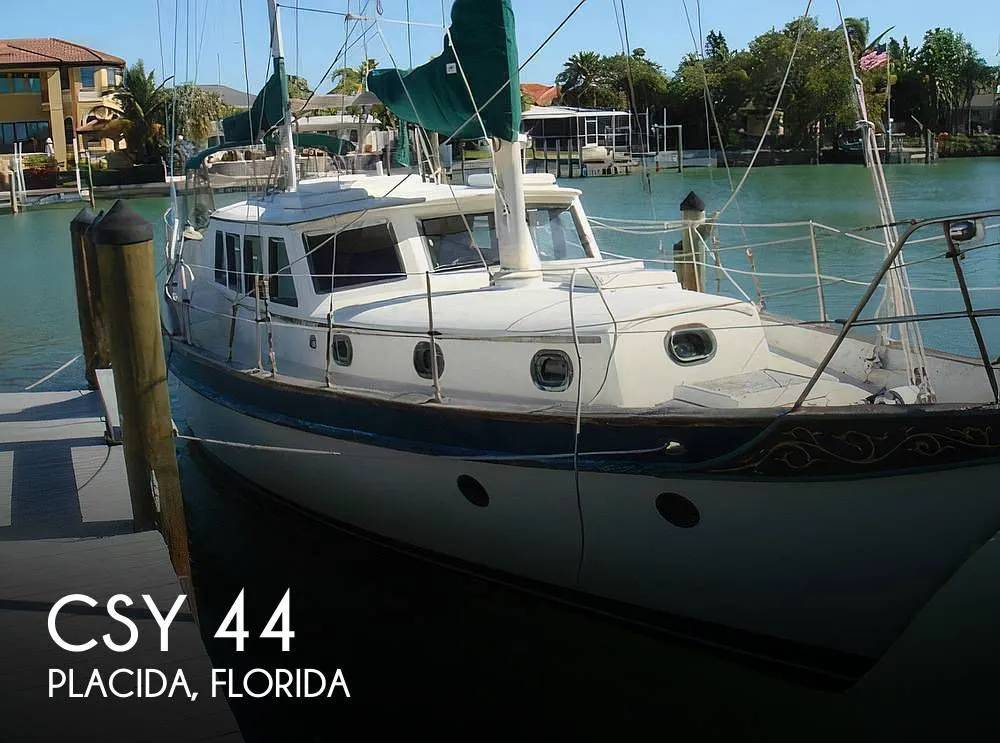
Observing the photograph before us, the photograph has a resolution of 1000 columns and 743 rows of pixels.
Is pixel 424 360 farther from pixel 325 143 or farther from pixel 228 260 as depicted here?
pixel 325 143

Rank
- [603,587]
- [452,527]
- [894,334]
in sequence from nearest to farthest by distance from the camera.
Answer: [603,587] < [452,527] < [894,334]

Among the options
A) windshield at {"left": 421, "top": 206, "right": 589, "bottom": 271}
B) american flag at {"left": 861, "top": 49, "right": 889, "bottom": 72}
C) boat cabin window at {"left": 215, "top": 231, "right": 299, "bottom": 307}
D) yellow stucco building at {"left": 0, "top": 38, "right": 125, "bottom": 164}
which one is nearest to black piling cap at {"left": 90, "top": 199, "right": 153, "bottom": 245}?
boat cabin window at {"left": 215, "top": 231, "right": 299, "bottom": 307}

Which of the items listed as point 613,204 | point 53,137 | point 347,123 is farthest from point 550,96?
point 347,123

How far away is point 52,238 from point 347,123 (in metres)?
31.7

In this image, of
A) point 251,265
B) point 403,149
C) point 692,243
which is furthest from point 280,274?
point 692,243

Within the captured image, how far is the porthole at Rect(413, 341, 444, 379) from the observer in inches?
353

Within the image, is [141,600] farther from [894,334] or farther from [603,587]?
[894,334]

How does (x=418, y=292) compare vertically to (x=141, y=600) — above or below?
above

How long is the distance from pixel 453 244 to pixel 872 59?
4178 mm

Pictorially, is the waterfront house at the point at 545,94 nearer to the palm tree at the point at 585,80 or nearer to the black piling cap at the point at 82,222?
the palm tree at the point at 585,80

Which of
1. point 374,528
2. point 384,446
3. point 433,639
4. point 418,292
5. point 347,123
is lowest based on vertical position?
point 433,639

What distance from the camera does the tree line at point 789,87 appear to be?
5638 centimetres

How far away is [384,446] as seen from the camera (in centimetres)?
885

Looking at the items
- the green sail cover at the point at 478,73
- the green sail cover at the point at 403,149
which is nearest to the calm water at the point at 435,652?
the green sail cover at the point at 478,73
